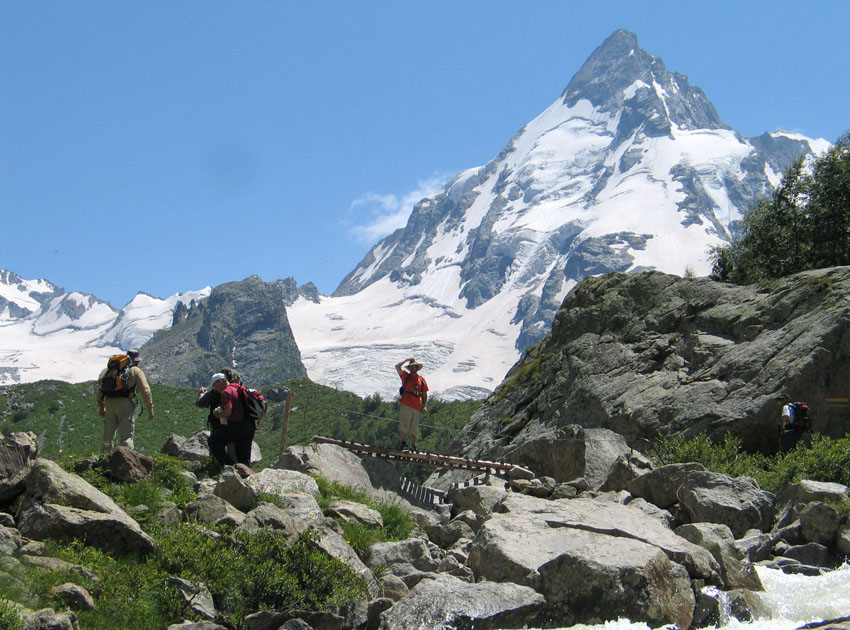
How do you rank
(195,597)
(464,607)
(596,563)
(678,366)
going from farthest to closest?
(678,366), (596,563), (195,597), (464,607)

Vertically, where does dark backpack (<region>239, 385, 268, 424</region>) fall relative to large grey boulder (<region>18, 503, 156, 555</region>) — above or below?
above

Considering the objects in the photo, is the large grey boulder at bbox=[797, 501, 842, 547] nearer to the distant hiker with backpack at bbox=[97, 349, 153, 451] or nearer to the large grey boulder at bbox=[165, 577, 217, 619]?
the large grey boulder at bbox=[165, 577, 217, 619]

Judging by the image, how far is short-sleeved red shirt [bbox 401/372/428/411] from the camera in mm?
18641

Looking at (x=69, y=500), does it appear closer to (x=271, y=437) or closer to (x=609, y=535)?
(x=609, y=535)

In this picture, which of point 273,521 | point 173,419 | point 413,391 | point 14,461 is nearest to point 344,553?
point 273,521

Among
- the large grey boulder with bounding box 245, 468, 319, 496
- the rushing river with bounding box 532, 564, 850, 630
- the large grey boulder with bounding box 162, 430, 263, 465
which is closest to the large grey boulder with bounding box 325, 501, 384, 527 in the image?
the large grey boulder with bounding box 245, 468, 319, 496

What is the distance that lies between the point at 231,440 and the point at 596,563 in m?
7.21

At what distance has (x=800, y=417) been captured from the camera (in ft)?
53.2

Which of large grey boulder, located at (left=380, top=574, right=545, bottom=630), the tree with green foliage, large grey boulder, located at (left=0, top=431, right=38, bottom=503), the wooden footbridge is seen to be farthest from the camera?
the tree with green foliage

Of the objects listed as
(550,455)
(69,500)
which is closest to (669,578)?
(69,500)

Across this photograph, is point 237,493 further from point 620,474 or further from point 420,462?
point 620,474

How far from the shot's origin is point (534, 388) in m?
25.6

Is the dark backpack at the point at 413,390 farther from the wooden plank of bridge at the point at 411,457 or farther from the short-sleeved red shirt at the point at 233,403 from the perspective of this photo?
the short-sleeved red shirt at the point at 233,403

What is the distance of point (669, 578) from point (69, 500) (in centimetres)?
671
